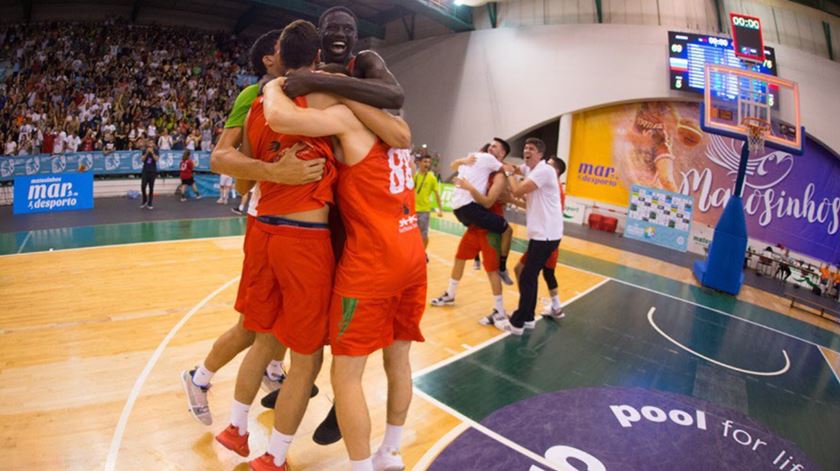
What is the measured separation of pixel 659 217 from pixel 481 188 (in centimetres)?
1107

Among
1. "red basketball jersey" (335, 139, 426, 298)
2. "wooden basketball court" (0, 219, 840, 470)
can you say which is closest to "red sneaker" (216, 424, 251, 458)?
"wooden basketball court" (0, 219, 840, 470)

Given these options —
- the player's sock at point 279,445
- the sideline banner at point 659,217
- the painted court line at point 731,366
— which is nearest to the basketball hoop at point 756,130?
the painted court line at point 731,366

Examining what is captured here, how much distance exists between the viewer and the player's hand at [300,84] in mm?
2236

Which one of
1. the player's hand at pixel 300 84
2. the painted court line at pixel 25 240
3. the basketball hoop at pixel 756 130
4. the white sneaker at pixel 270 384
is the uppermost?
the basketball hoop at pixel 756 130

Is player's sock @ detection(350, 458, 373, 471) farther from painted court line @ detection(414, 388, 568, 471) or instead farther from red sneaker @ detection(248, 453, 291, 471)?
painted court line @ detection(414, 388, 568, 471)

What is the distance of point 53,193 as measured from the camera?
10875 mm

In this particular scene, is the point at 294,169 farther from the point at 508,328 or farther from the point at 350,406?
the point at 508,328

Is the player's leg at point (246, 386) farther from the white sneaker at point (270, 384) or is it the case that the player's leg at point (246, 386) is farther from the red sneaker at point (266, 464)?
the white sneaker at point (270, 384)

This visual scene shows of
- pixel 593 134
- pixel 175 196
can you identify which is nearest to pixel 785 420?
pixel 593 134

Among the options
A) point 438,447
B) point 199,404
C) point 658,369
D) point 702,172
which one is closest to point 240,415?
point 199,404

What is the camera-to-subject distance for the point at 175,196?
47.5 feet

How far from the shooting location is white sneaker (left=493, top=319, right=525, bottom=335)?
568cm

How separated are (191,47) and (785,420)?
23.8 m

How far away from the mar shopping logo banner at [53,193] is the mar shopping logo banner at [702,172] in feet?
46.7
